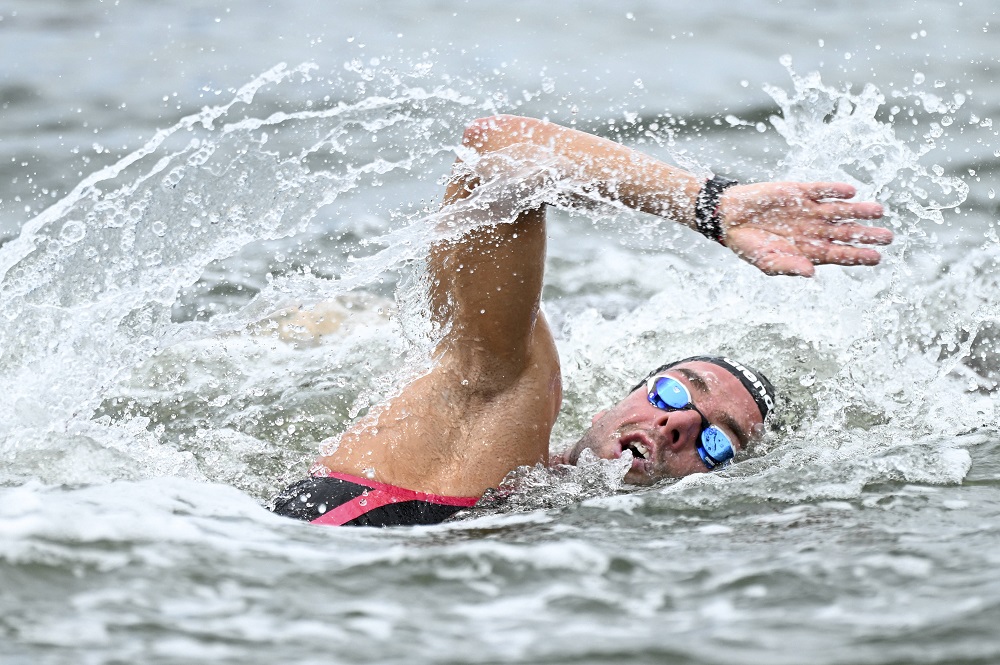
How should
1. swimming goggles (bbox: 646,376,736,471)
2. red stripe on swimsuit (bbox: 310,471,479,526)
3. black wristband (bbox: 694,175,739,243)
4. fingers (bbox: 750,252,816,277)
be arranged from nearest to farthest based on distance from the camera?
fingers (bbox: 750,252,816,277) → black wristband (bbox: 694,175,739,243) → red stripe on swimsuit (bbox: 310,471,479,526) → swimming goggles (bbox: 646,376,736,471)

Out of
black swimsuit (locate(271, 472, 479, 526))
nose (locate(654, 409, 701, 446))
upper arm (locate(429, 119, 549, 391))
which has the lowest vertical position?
black swimsuit (locate(271, 472, 479, 526))

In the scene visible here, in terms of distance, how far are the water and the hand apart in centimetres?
46

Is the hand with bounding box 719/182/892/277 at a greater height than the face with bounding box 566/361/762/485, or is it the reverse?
the hand with bounding box 719/182/892/277

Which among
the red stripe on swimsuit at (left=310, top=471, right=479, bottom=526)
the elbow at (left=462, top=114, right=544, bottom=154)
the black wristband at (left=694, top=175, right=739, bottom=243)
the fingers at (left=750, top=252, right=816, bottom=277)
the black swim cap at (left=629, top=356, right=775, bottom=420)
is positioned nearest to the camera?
the fingers at (left=750, top=252, right=816, bottom=277)

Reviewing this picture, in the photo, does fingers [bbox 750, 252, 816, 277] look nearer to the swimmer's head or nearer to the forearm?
the forearm

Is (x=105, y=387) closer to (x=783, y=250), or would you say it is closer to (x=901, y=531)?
(x=783, y=250)

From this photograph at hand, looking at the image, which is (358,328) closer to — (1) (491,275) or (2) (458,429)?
(2) (458,429)

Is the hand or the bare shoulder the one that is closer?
the hand

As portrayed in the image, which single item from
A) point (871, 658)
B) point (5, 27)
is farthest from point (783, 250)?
point (5, 27)

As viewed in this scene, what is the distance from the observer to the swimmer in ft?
12.5

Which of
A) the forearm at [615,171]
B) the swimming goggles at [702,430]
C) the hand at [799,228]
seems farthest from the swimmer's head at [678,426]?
the hand at [799,228]

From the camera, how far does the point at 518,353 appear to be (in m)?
4.48

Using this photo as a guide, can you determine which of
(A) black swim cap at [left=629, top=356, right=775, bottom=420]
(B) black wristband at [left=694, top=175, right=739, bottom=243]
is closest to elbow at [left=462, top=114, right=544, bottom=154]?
(B) black wristband at [left=694, top=175, right=739, bottom=243]

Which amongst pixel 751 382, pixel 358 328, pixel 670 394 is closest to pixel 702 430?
pixel 670 394
